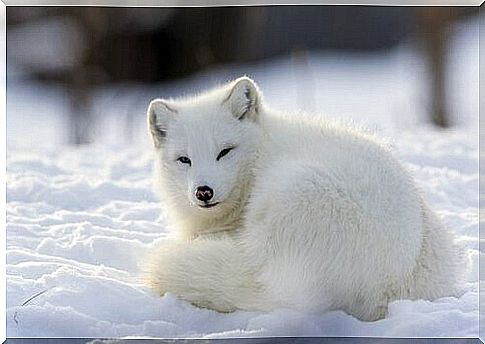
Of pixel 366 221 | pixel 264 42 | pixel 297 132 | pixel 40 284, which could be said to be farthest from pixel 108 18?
pixel 366 221

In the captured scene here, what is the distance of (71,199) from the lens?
5.41ft

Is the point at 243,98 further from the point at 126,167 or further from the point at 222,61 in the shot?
the point at 126,167

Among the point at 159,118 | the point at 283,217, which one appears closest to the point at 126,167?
the point at 159,118

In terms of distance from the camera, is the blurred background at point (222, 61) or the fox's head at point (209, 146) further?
the blurred background at point (222, 61)

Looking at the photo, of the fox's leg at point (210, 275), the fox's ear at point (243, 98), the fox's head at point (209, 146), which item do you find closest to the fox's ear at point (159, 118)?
the fox's head at point (209, 146)

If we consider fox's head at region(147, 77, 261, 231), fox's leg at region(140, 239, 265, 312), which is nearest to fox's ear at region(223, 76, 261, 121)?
fox's head at region(147, 77, 261, 231)

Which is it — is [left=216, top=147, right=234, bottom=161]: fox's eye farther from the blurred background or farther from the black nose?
the blurred background

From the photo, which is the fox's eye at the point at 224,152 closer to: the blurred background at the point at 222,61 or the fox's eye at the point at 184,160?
the fox's eye at the point at 184,160

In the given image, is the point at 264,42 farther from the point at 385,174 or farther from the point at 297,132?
the point at 385,174

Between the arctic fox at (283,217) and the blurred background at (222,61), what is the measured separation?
0.09m

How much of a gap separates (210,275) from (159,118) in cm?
36

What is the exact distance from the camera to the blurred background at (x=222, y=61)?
1.65m

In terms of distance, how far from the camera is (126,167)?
1648 millimetres

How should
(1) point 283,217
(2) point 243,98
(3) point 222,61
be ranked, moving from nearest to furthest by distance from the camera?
(1) point 283,217 → (2) point 243,98 → (3) point 222,61
